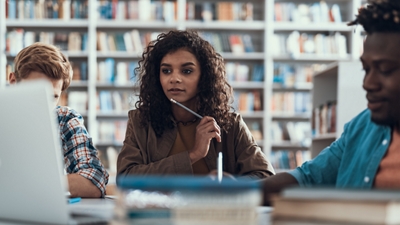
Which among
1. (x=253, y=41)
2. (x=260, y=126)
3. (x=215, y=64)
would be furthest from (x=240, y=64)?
(x=215, y=64)

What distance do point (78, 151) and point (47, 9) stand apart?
3938 millimetres

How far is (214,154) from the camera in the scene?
1.97 metres

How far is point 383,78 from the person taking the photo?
1135mm

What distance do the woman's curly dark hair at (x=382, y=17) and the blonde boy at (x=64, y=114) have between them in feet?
3.21

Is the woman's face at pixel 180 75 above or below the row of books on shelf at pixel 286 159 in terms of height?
above

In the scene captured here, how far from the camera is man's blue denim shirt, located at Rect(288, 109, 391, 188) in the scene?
134 centimetres

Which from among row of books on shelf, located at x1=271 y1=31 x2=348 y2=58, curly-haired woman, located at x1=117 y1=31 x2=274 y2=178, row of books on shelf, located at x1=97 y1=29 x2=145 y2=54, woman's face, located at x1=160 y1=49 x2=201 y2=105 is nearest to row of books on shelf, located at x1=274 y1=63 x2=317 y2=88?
row of books on shelf, located at x1=271 y1=31 x2=348 y2=58

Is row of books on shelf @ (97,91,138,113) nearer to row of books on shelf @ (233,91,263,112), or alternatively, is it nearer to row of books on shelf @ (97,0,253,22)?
row of books on shelf @ (97,0,253,22)

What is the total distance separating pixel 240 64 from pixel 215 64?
3.71 m

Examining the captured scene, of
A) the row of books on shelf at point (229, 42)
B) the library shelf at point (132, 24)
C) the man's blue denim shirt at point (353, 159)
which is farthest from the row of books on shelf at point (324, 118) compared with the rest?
the man's blue denim shirt at point (353, 159)

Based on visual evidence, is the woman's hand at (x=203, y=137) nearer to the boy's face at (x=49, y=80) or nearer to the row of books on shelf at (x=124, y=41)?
the boy's face at (x=49, y=80)

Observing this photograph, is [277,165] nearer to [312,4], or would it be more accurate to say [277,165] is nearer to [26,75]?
[312,4]

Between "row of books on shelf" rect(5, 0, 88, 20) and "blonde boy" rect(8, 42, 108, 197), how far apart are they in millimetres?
3555

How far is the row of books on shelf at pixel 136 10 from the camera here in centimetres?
554
